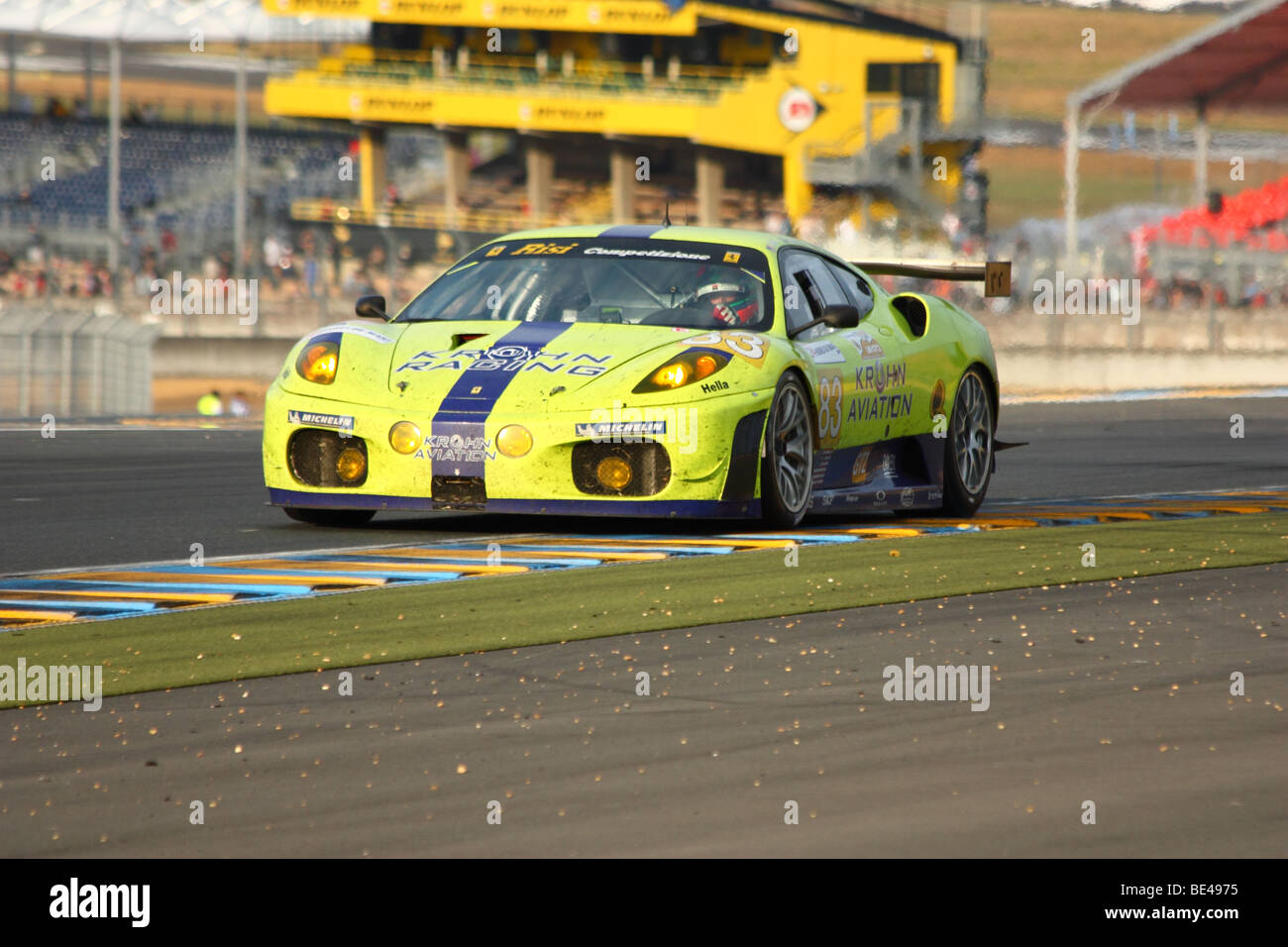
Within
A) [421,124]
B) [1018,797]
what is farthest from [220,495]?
[421,124]

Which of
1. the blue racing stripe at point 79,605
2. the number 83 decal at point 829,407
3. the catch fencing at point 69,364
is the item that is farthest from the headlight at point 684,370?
the catch fencing at point 69,364

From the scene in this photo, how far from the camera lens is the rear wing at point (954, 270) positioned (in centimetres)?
1011

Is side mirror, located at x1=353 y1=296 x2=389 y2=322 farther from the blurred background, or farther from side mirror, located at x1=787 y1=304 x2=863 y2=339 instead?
the blurred background

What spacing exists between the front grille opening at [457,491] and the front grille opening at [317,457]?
0.36 m

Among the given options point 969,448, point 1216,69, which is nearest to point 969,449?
point 969,448

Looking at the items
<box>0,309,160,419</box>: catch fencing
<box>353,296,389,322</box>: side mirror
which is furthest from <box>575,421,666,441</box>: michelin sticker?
<box>0,309,160,419</box>: catch fencing

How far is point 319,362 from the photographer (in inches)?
359

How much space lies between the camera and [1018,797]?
441 cm

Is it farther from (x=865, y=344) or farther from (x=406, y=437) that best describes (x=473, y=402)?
(x=865, y=344)

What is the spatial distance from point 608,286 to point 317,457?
5.01ft

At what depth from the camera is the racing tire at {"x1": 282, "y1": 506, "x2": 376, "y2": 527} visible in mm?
9539
